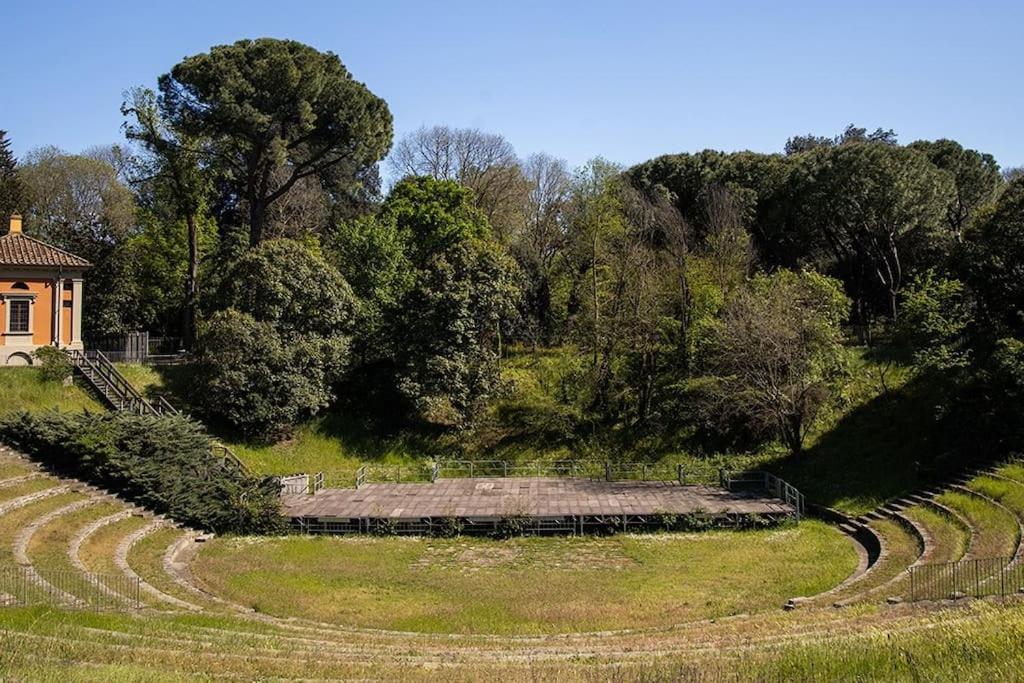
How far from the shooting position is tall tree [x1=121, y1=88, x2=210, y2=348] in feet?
146

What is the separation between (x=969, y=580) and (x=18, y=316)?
1563 inches

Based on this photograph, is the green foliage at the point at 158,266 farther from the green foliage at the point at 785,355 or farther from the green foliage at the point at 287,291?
the green foliage at the point at 785,355

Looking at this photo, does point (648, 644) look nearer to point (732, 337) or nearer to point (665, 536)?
point (665, 536)

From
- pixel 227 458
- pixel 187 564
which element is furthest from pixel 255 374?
pixel 187 564

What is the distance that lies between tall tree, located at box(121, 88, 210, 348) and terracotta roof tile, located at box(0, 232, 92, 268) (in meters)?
8.84

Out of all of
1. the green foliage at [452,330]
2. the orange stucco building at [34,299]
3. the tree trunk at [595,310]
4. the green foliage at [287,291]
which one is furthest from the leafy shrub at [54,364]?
the tree trunk at [595,310]

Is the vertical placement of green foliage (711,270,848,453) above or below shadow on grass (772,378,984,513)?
above

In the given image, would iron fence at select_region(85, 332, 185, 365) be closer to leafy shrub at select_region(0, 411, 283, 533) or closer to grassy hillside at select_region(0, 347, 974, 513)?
grassy hillside at select_region(0, 347, 974, 513)

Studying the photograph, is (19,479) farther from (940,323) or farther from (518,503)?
(940,323)

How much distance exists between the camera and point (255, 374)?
37.9 metres

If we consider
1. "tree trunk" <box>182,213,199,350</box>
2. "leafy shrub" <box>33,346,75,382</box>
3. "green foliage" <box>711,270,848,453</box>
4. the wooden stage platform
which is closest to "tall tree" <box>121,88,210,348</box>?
"tree trunk" <box>182,213,199,350</box>

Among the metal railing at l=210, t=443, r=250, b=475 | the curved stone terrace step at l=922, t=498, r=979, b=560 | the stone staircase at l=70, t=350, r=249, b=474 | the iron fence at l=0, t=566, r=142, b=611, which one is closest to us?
the iron fence at l=0, t=566, r=142, b=611

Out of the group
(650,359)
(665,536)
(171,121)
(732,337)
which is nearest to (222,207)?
(171,121)

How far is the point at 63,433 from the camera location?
1093 inches
